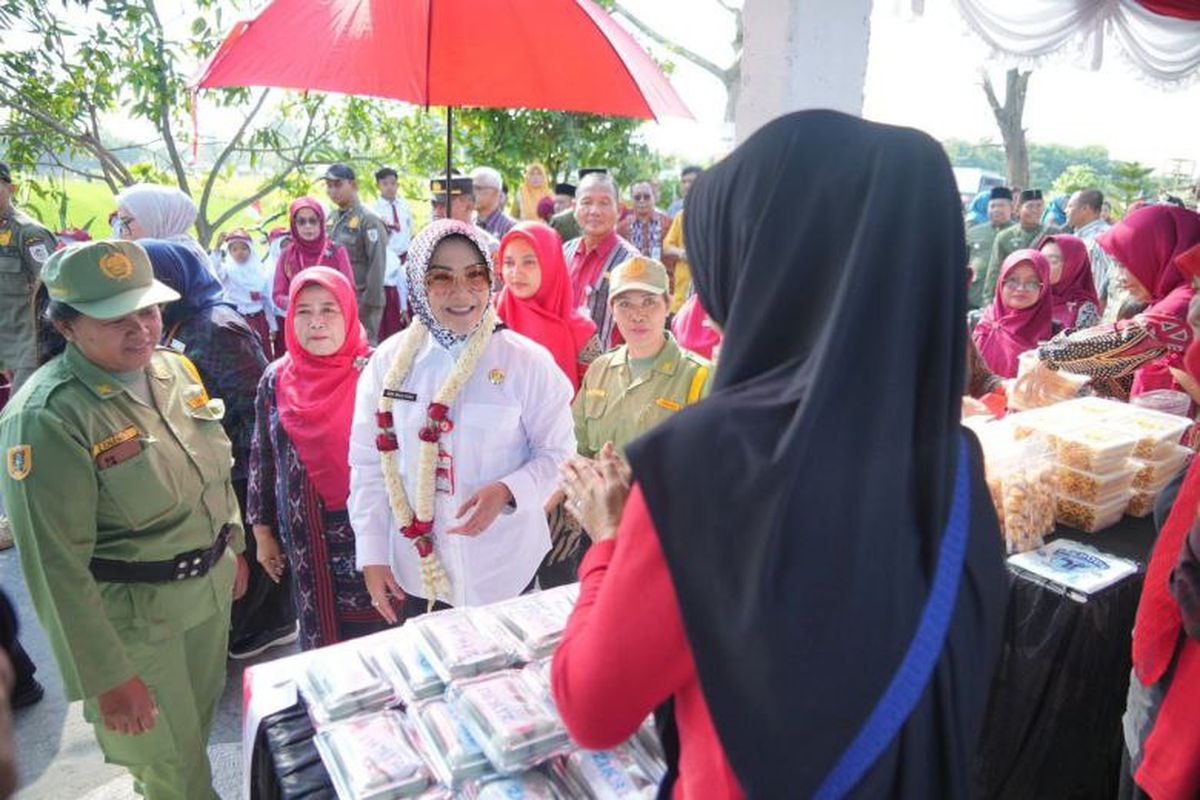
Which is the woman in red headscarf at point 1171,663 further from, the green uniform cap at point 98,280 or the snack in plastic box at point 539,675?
the green uniform cap at point 98,280

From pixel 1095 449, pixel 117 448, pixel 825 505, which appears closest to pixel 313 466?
pixel 117 448

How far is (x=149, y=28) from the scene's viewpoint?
570cm

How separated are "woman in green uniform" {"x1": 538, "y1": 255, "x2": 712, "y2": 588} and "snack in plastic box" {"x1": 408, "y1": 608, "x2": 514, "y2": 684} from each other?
4.67 feet

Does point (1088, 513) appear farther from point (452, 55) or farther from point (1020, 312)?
point (452, 55)

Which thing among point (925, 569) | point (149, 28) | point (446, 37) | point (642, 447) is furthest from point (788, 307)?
point (149, 28)

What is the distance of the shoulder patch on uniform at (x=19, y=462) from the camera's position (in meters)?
1.80

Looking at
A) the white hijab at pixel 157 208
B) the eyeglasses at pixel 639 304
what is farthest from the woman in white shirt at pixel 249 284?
the eyeglasses at pixel 639 304

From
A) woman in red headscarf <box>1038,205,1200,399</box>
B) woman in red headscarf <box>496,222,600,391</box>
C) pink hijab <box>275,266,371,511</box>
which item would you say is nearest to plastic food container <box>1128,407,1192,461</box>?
woman in red headscarf <box>1038,205,1200,399</box>

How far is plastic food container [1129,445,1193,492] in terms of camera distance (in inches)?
106

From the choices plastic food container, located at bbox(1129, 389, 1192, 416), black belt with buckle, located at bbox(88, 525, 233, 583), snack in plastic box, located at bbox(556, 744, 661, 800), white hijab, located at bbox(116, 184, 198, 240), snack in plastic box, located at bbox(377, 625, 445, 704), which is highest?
white hijab, located at bbox(116, 184, 198, 240)

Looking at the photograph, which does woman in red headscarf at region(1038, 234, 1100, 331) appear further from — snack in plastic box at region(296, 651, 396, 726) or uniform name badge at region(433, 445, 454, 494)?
snack in plastic box at region(296, 651, 396, 726)

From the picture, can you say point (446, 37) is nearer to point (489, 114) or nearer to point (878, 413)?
point (878, 413)

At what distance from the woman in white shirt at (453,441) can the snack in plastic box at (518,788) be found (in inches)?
38.9

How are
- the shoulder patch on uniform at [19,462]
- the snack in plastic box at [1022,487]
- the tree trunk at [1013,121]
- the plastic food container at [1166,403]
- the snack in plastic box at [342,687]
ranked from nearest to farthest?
the snack in plastic box at [342,687] → the shoulder patch on uniform at [19,462] → the snack in plastic box at [1022,487] → the plastic food container at [1166,403] → the tree trunk at [1013,121]
